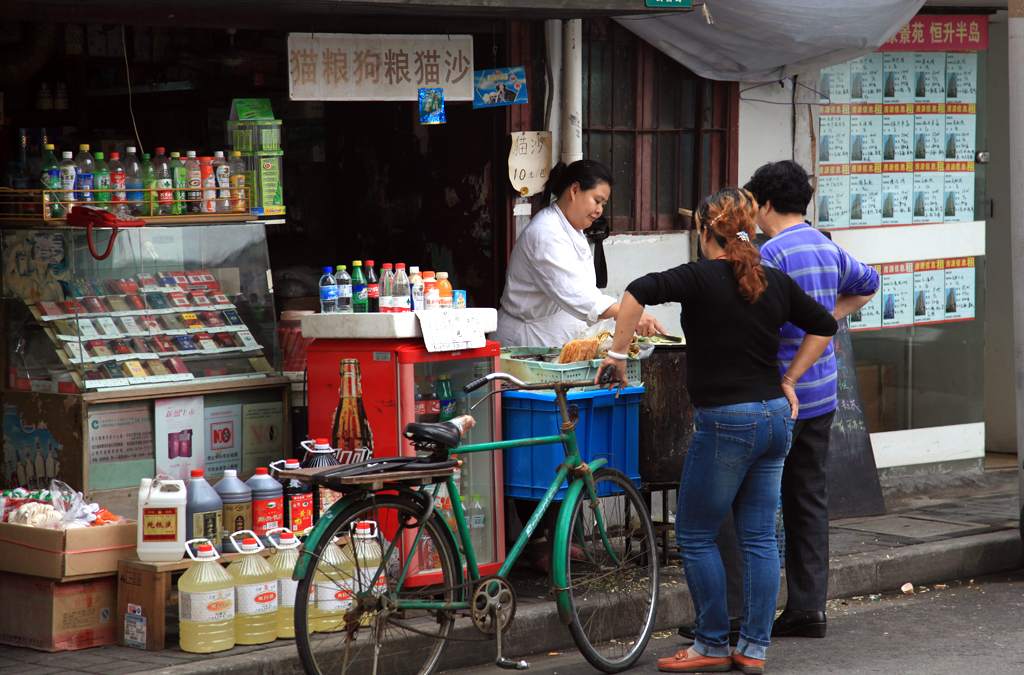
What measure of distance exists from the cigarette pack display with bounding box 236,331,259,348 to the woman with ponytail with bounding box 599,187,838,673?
1984 millimetres

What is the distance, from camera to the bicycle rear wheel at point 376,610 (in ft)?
14.4

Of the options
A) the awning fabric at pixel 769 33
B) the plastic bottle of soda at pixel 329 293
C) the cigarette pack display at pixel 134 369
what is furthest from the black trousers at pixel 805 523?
the cigarette pack display at pixel 134 369

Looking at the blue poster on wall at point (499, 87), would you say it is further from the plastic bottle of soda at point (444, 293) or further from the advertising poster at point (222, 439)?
the advertising poster at point (222, 439)

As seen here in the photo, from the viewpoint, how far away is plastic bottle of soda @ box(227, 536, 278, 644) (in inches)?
197

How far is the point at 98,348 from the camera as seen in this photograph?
18.2ft

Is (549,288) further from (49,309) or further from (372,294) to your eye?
(49,309)

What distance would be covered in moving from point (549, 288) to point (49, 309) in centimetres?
244

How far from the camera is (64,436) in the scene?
17.9 feet

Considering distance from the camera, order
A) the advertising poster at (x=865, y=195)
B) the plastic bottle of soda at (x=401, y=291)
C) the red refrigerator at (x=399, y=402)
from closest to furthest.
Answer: the red refrigerator at (x=399, y=402) → the plastic bottle of soda at (x=401, y=291) → the advertising poster at (x=865, y=195)

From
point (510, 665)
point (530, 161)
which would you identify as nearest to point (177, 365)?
point (510, 665)

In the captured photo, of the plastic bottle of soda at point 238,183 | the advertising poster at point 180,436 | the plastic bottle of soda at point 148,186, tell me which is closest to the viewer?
the advertising poster at point 180,436

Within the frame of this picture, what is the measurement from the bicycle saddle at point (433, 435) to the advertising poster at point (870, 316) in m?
4.88

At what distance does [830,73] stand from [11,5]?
17.7 feet

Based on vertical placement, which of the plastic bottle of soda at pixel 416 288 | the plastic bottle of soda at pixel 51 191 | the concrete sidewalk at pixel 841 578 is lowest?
the concrete sidewalk at pixel 841 578
